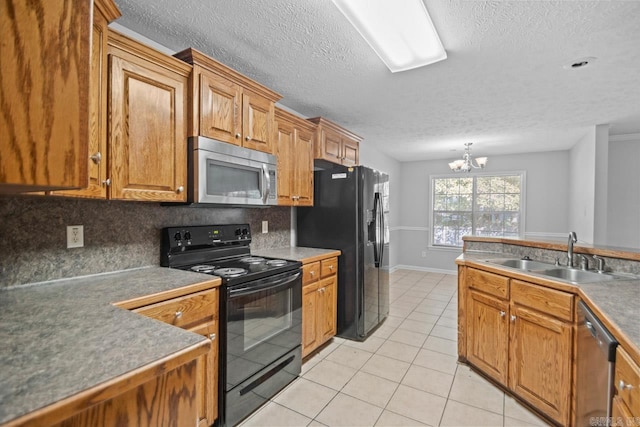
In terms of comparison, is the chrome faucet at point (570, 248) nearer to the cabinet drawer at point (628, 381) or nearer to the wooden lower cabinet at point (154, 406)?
the cabinet drawer at point (628, 381)

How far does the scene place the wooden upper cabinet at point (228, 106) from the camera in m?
1.88

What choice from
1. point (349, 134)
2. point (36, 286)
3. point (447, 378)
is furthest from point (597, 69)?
point (36, 286)

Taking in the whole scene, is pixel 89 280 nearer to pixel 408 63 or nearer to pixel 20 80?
pixel 20 80

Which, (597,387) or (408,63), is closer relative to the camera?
(597,387)

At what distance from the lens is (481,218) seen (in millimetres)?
5949

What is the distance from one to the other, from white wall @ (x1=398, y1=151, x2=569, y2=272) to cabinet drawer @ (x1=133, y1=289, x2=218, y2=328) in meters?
5.48

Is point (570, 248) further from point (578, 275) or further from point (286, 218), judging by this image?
point (286, 218)

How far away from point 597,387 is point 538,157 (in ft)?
17.4

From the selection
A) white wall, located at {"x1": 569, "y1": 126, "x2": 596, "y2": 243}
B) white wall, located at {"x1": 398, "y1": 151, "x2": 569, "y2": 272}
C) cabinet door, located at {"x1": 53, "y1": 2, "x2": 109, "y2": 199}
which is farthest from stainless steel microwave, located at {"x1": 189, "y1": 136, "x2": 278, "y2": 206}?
white wall, located at {"x1": 398, "y1": 151, "x2": 569, "y2": 272}

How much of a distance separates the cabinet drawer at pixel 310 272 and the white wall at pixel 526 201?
4364 mm

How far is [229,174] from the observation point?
2072 mm

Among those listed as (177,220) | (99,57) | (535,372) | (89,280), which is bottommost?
(535,372)

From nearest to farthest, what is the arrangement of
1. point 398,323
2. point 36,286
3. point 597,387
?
point 597,387 → point 36,286 → point 398,323

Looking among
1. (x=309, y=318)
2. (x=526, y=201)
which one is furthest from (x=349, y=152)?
(x=526, y=201)
